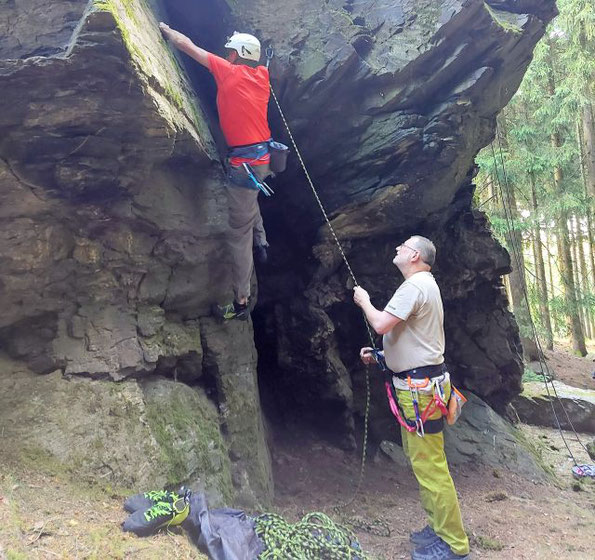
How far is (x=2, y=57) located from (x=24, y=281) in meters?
1.76

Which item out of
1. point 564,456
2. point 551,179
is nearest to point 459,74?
point 564,456

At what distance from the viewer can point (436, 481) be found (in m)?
4.35

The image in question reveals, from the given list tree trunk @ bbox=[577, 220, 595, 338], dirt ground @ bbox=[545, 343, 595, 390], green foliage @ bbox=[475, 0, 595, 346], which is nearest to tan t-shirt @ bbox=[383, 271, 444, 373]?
green foliage @ bbox=[475, 0, 595, 346]

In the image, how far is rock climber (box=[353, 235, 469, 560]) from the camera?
14.2 feet

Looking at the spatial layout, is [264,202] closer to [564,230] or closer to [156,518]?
[156,518]

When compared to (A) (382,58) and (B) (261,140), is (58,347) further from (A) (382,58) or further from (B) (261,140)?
(A) (382,58)

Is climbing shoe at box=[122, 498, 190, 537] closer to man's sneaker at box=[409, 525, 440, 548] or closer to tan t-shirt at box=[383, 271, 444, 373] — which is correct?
tan t-shirt at box=[383, 271, 444, 373]

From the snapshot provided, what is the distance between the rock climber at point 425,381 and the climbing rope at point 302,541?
0.93 meters

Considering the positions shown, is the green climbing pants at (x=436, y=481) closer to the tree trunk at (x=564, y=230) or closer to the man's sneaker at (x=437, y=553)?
the man's sneaker at (x=437, y=553)

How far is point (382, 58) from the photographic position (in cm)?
599

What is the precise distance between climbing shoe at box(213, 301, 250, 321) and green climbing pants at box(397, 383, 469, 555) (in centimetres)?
212

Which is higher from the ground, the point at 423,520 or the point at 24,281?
the point at 24,281

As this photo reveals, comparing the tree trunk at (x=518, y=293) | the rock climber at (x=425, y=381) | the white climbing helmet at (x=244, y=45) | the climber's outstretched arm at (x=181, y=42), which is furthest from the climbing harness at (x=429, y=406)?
the tree trunk at (x=518, y=293)

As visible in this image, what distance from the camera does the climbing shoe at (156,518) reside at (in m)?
3.16
